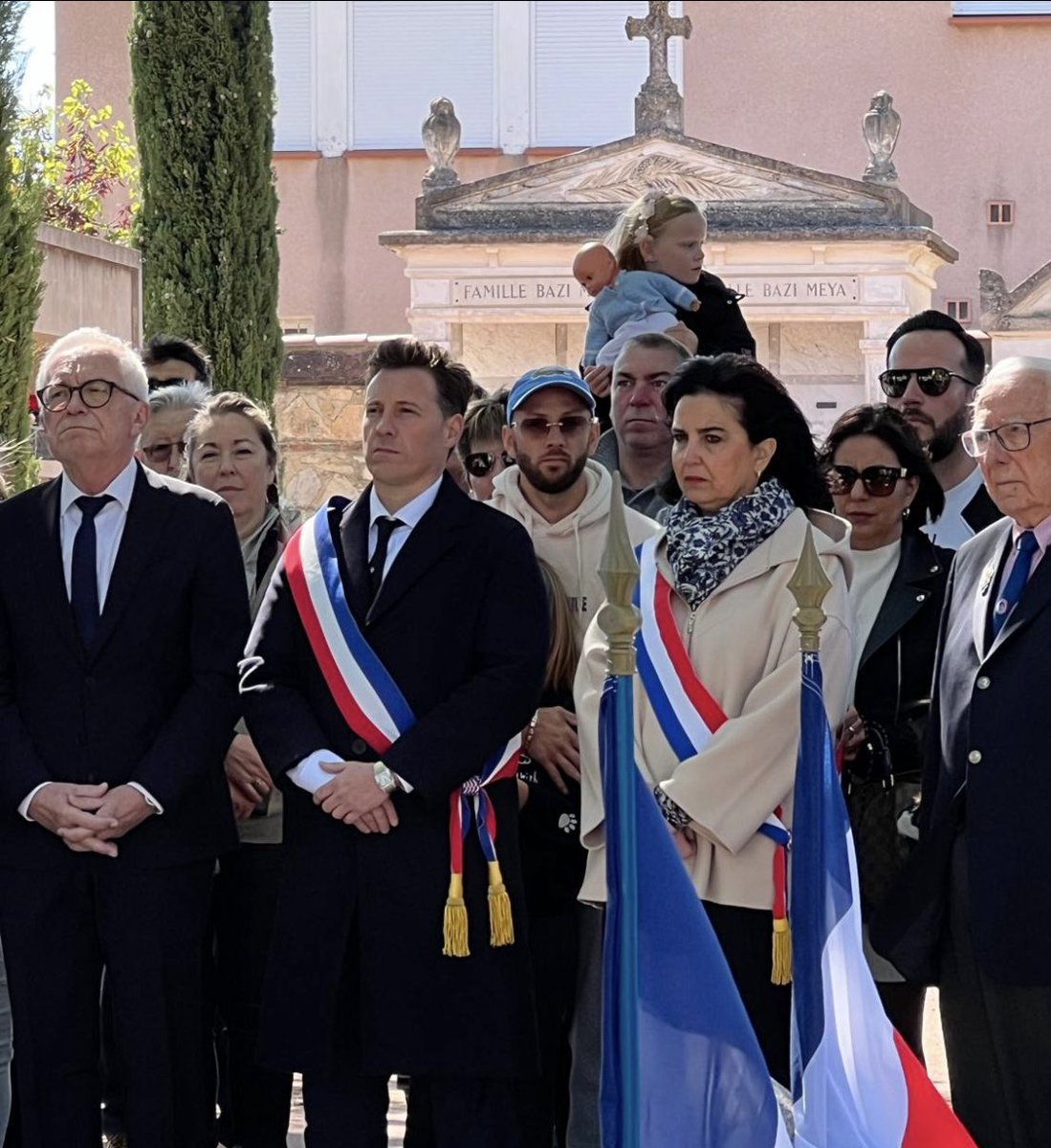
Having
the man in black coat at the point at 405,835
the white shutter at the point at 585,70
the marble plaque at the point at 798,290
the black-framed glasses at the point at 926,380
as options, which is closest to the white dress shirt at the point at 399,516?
the man in black coat at the point at 405,835

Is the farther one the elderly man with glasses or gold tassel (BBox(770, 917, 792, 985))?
gold tassel (BBox(770, 917, 792, 985))

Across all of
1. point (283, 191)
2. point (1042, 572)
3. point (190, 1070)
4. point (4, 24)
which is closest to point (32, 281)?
point (4, 24)

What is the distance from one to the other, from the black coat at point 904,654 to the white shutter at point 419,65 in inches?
1020

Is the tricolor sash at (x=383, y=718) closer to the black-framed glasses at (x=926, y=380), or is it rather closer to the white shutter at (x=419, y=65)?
the black-framed glasses at (x=926, y=380)

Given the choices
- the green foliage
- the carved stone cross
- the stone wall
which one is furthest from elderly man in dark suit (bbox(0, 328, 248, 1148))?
the carved stone cross

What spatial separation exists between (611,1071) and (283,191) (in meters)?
28.0

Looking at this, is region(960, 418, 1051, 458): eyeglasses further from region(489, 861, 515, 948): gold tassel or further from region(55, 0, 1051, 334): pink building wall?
region(55, 0, 1051, 334): pink building wall

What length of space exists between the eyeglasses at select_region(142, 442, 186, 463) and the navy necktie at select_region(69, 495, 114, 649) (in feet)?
4.59

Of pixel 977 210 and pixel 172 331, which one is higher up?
pixel 977 210

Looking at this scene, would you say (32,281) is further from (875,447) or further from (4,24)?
(875,447)

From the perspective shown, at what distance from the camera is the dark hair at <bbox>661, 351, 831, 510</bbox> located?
4965 millimetres

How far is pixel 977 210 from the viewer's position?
96.9 feet

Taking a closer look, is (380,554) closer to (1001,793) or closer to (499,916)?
(499,916)

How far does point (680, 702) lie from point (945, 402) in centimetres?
187
